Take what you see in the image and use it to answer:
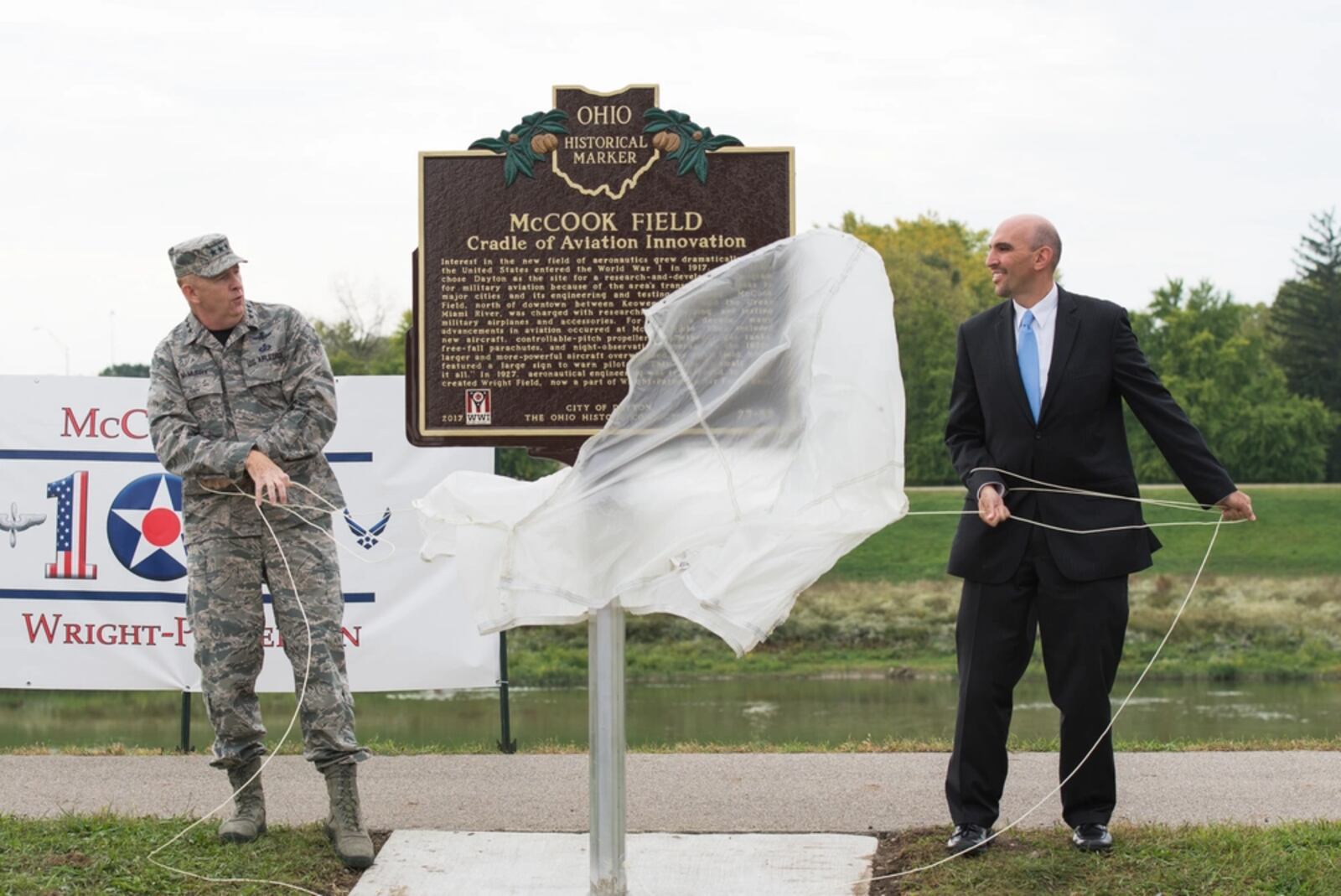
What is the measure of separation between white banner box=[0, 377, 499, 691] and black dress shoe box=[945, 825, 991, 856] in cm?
361

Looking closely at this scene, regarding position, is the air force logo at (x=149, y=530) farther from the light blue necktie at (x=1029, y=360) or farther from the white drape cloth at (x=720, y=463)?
the light blue necktie at (x=1029, y=360)

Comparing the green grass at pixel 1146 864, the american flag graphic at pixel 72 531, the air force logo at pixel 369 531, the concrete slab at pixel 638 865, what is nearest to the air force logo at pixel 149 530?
the american flag graphic at pixel 72 531

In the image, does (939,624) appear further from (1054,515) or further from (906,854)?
(1054,515)

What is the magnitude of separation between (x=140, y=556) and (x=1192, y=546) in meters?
23.5

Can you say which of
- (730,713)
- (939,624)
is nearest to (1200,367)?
(939,624)

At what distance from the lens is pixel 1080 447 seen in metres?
5.78

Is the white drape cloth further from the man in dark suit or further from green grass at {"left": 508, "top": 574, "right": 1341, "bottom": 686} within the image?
green grass at {"left": 508, "top": 574, "right": 1341, "bottom": 686}

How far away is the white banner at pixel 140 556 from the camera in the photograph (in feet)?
29.5

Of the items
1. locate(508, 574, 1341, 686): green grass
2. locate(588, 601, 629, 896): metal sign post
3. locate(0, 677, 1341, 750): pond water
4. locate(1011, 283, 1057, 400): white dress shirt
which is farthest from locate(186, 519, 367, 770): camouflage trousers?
locate(508, 574, 1341, 686): green grass

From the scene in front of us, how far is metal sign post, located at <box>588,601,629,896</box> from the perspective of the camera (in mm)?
5605

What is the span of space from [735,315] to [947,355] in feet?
117

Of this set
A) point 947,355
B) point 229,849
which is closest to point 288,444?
point 229,849

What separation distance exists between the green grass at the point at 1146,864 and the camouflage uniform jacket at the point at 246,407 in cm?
260

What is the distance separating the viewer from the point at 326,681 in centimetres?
605
